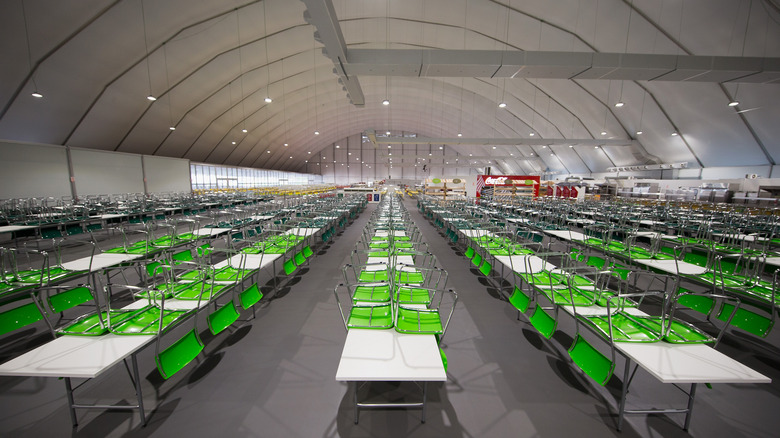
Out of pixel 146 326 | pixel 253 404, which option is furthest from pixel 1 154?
pixel 253 404

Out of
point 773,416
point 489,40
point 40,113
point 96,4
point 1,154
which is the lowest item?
point 773,416

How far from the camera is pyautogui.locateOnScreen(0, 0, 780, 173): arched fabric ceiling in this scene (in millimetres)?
9711

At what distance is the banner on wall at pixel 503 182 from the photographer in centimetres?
2122

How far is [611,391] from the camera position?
119 inches

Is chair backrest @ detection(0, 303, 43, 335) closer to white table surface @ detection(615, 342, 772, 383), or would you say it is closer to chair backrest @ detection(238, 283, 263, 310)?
chair backrest @ detection(238, 283, 263, 310)

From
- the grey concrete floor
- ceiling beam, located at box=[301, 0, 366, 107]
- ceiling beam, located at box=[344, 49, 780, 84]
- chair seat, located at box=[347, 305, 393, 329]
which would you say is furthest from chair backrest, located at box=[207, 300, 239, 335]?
ceiling beam, located at box=[344, 49, 780, 84]

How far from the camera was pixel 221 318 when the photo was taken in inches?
128

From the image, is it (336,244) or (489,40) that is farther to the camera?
(489,40)

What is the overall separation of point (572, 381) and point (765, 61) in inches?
434

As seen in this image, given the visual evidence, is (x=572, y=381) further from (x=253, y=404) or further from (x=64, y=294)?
(x=64, y=294)

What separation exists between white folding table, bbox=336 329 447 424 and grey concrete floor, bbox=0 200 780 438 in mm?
469

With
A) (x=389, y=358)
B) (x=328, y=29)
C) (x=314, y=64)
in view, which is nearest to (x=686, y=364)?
(x=389, y=358)

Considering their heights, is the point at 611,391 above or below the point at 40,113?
below

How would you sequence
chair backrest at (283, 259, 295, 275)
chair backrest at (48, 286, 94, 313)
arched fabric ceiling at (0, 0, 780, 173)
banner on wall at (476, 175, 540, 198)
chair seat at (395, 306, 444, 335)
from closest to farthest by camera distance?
chair seat at (395, 306, 444, 335) < chair backrest at (48, 286, 94, 313) < chair backrest at (283, 259, 295, 275) < arched fabric ceiling at (0, 0, 780, 173) < banner on wall at (476, 175, 540, 198)
